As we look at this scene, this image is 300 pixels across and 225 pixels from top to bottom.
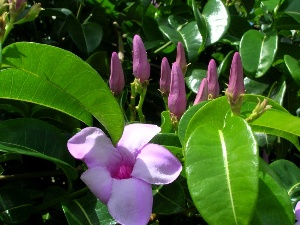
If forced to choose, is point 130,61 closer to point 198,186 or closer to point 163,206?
point 163,206

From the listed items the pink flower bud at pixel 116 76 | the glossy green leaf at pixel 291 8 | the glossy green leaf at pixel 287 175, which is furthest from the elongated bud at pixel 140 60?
the glossy green leaf at pixel 291 8

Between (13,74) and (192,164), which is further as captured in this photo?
(13,74)

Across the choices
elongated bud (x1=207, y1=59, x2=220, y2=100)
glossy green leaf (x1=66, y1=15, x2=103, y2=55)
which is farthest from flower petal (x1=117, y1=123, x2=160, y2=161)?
glossy green leaf (x1=66, y1=15, x2=103, y2=55)

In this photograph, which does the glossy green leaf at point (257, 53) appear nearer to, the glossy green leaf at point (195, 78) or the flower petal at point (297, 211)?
the glossy green leaf at point (195, 78)

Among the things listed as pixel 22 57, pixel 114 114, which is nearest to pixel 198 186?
pixel 114 114

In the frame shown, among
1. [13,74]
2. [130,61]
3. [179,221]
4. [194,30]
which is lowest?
[179,221]

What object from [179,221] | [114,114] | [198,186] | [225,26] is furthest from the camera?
[225,26]

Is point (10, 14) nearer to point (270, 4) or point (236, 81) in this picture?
point (236, 81)
